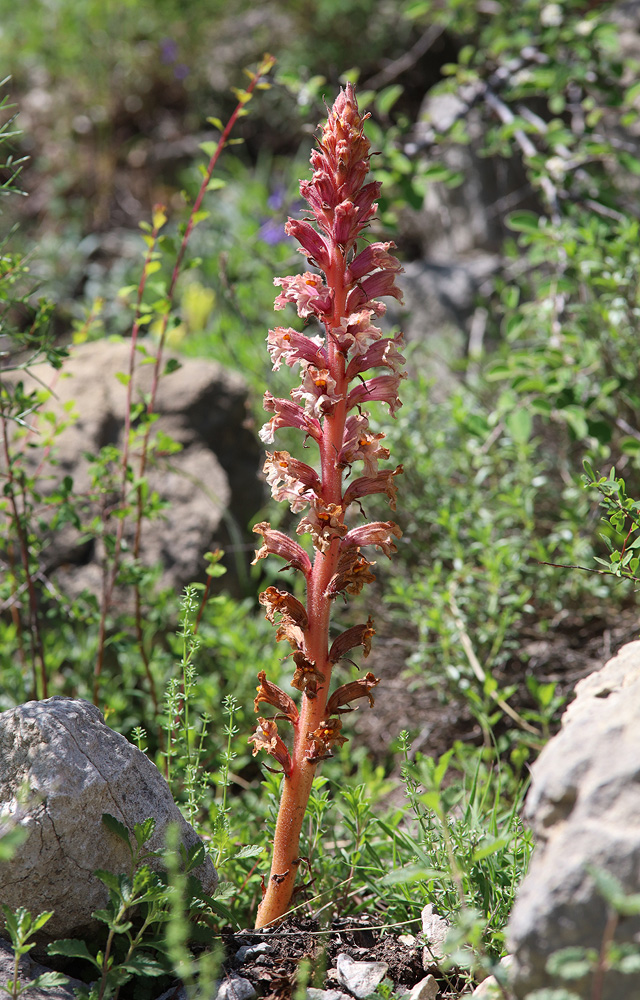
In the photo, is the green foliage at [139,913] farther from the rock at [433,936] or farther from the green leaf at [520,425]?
the green leaf at [520,425]

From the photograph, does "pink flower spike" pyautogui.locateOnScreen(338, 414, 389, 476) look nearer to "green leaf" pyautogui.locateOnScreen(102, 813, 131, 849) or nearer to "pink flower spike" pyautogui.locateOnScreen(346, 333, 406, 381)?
"pink flower spike" pyautogui.locateOnScreen(346, 333, 406, 381)

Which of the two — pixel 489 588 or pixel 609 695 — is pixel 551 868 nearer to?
pixel 609 695

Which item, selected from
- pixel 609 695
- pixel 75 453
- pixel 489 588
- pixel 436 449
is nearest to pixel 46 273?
pixel 75 453

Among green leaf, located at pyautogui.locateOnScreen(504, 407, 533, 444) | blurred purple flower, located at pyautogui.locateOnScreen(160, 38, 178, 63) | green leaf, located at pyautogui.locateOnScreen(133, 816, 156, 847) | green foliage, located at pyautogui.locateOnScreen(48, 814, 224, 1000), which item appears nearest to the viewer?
green foliage, located at pyautogui.locateOnScreen(48, 814, 224, 1000)

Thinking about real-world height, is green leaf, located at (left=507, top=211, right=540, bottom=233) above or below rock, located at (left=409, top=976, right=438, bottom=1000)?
above

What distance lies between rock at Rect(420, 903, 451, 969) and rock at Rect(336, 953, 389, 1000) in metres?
0.10

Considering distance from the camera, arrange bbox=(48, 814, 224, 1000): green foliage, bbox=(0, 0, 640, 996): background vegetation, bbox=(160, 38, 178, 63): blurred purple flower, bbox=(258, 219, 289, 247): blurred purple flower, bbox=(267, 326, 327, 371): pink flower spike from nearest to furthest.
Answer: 1. bbox=(48, 814, 224, 1000): green foliage
2. bbox=(267, 326, 327, 371): pink flower spike
3. bbox=(0, 0, 640, 996): background vegetation
4. bbox=(258, 219, 289, 247): blurred purple flower
5. bbox=(160, 38, 178, 63): blurred purple flower

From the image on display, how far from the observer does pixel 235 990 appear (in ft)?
5.86

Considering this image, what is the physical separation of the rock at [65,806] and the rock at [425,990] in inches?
24.4

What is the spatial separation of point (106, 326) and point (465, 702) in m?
4.56

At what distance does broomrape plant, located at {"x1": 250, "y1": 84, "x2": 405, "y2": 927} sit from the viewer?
1869mm

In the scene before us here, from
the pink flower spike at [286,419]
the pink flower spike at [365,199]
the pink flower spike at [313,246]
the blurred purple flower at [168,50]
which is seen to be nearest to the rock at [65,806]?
the pink flower spike at [286,419]

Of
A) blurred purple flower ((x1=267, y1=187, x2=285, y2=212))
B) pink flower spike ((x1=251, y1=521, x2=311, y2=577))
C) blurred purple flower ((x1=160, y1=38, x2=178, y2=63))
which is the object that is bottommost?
pink flower spike ((x1=251, y1=521, x2=311, y2=577))

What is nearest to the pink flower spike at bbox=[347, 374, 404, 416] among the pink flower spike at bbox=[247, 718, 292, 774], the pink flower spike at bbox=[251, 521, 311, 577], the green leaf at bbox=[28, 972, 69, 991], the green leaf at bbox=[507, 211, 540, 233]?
the pink flower spike at bbox=[251, 521, 311, 577]
